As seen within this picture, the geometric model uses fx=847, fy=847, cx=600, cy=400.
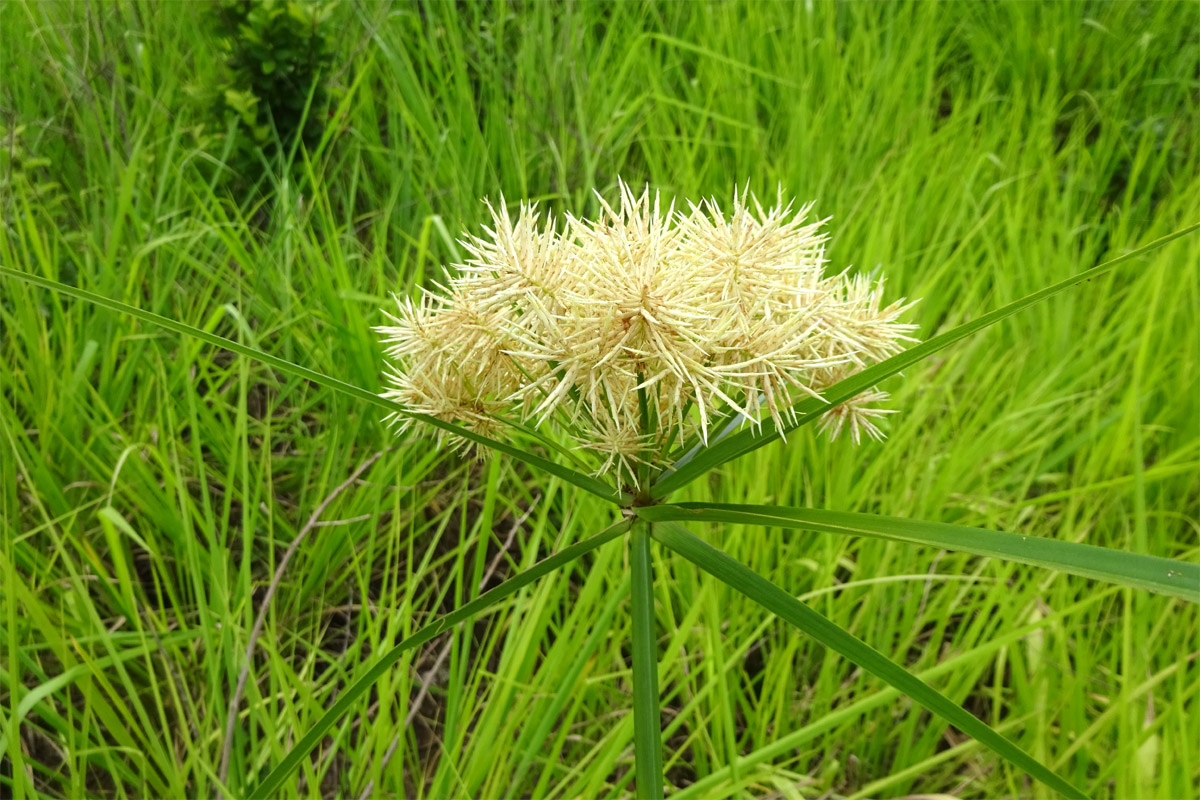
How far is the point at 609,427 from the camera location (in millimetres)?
395

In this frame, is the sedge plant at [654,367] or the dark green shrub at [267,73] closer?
the sedge plant at [654,367]

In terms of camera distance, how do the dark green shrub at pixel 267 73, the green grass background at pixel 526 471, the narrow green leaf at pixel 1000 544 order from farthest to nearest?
the dark green shrub at pixel 267 73 → the green grass background at pixel 526 471 → the narrow green leaf at pixel 1000 544

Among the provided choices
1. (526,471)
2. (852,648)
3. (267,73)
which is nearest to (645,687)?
(852,648)

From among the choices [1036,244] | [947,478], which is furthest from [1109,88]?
[947,478]

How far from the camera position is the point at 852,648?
0.37 metres

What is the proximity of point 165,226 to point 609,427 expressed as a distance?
52.3 inches

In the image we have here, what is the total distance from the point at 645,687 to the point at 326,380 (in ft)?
0.68

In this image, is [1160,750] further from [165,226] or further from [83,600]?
[165,226]

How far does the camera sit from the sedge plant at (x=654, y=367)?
1.18 feet

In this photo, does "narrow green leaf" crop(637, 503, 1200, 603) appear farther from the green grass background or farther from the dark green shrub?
the dark green shrub

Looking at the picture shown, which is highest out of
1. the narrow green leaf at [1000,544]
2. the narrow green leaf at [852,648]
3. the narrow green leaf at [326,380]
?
the narrow green leaf at [1000,544]

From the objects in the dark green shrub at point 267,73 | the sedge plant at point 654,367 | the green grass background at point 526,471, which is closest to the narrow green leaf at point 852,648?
the sedge plant at point 654,367

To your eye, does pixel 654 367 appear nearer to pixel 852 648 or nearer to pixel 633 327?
pixel 633 327

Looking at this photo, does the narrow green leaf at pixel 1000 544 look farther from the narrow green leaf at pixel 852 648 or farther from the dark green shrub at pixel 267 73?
the dark green shrub at pixel 267 73
